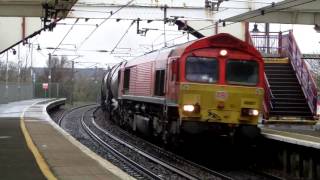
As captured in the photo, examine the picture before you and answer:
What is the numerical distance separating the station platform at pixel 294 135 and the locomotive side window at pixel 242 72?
1.50 m

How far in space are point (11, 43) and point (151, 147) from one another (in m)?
9.59

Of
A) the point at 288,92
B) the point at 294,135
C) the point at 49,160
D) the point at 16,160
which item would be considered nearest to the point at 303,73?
the point at 288,92

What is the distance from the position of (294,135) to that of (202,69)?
9.82ft

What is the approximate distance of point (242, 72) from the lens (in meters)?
16.8

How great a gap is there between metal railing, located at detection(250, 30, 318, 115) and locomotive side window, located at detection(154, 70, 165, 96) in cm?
506

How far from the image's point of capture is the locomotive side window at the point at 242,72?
657 inches

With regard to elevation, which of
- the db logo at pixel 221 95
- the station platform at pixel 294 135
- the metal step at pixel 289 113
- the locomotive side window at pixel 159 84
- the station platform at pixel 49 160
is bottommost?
the station platform at pixel 49 160

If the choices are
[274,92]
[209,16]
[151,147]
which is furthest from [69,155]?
[209,16]

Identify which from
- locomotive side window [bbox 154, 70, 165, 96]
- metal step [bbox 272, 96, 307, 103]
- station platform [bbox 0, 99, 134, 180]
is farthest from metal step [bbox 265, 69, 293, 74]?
station platform [bbox 0, 99, 134, 180]

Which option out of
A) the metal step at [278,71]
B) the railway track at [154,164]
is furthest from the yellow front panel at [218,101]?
the metal step at [278,71]

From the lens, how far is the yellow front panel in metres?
16.1

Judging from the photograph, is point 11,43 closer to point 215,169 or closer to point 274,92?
point 274,92

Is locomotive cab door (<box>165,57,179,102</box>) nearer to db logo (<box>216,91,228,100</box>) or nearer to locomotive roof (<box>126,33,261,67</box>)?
locomotive roof (<box>126,33,261,67</box>)

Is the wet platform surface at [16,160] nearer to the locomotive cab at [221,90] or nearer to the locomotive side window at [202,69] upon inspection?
the locomotive cab at [221,90]
